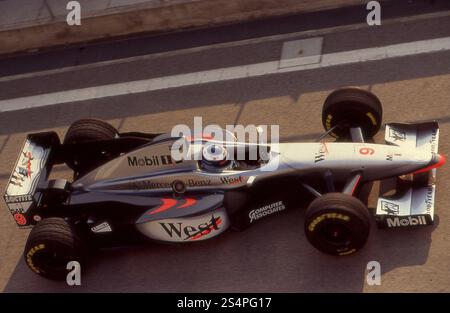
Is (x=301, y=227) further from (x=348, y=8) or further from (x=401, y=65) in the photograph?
(x=348, y=8)

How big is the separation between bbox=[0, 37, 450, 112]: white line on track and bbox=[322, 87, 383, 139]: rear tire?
5.98 feet

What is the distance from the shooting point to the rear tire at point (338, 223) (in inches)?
290

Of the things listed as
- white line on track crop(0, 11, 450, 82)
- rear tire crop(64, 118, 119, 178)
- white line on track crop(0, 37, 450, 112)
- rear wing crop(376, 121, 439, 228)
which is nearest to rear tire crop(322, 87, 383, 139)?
rear wing crop(376, 121, 439, 228)

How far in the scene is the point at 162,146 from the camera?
8.23 metres

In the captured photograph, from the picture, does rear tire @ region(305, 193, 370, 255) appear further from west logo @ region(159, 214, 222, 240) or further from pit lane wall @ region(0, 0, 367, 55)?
pit lane wall @ region(0, 0, 367, 55)

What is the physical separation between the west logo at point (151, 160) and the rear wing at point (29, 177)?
107cm

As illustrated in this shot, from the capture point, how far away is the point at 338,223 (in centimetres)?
743

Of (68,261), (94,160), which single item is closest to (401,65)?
(94,160)

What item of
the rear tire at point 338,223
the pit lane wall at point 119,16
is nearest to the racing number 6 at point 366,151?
the rear tire at point 338,223

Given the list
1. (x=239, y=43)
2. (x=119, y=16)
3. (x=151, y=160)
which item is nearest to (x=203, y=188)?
(x=151, y=160)

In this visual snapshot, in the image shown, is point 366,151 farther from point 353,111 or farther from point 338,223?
point 338,223

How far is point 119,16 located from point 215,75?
1.99 metres

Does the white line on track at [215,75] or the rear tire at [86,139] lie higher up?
the white line on track at [215,75]

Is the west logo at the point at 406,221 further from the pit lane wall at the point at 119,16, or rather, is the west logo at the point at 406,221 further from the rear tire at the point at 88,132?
the pit lane wall at the point at 119,16
